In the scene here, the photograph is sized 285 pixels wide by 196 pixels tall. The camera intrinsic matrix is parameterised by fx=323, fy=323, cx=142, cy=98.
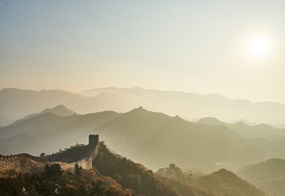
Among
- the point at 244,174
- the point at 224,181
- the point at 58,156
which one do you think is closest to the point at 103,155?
the point at 58,156

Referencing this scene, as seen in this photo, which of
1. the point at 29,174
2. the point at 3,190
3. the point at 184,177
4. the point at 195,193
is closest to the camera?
the point at 3,190

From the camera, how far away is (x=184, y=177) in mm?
93688

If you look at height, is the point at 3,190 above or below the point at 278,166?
below

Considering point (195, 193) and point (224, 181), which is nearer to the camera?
point (195, 193)

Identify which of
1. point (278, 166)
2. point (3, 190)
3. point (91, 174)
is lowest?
point (3, 190)

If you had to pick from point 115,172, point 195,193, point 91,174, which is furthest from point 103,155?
point 195,193

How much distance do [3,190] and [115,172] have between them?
30.8 metres

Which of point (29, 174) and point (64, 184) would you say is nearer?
point (29, 174)

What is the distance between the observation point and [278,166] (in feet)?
549

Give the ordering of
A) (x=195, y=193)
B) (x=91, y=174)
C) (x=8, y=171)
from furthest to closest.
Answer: (x=195, y=193) < (x=91, y=174) < (x=8, y=171)

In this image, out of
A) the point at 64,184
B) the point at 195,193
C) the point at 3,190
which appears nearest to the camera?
the point at 3,190

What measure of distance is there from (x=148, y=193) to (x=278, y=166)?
137197 millimetres

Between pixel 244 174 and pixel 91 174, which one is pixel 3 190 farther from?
pixel 244 174

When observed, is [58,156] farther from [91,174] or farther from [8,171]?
[8,171]
